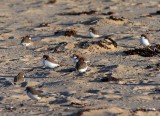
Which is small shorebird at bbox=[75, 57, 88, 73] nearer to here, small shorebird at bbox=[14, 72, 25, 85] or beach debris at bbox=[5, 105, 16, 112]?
small shorebird at bbox=[14, 72, 25, 85]

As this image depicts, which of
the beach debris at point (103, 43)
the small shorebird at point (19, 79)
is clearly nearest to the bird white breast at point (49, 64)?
the small shorebird at point (19, 79)

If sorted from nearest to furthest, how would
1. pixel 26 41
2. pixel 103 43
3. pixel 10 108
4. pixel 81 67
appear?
pixel 10 108, pixel 81 67, pixel 103 43, pixel 26 41

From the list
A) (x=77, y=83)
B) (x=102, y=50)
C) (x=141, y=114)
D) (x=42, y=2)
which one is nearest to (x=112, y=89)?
(x=77, y=83)

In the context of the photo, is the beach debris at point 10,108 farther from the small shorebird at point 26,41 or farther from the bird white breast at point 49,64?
the small shorebird at point 26,41

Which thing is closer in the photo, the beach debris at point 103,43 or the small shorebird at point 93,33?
the beach debris at point 103,43

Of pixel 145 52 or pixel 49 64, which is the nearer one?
pixel 49 64

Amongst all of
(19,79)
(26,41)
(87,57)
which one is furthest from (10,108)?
(26,41)

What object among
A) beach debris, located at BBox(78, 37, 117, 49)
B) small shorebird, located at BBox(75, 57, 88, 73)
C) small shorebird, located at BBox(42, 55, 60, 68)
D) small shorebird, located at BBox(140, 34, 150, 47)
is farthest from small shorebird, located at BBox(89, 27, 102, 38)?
small shorebird, located at BBox(75, 57, 88, 73)

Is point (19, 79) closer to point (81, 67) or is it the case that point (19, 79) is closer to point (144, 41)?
point (81, 67)

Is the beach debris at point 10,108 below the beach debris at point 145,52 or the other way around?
the other way around
